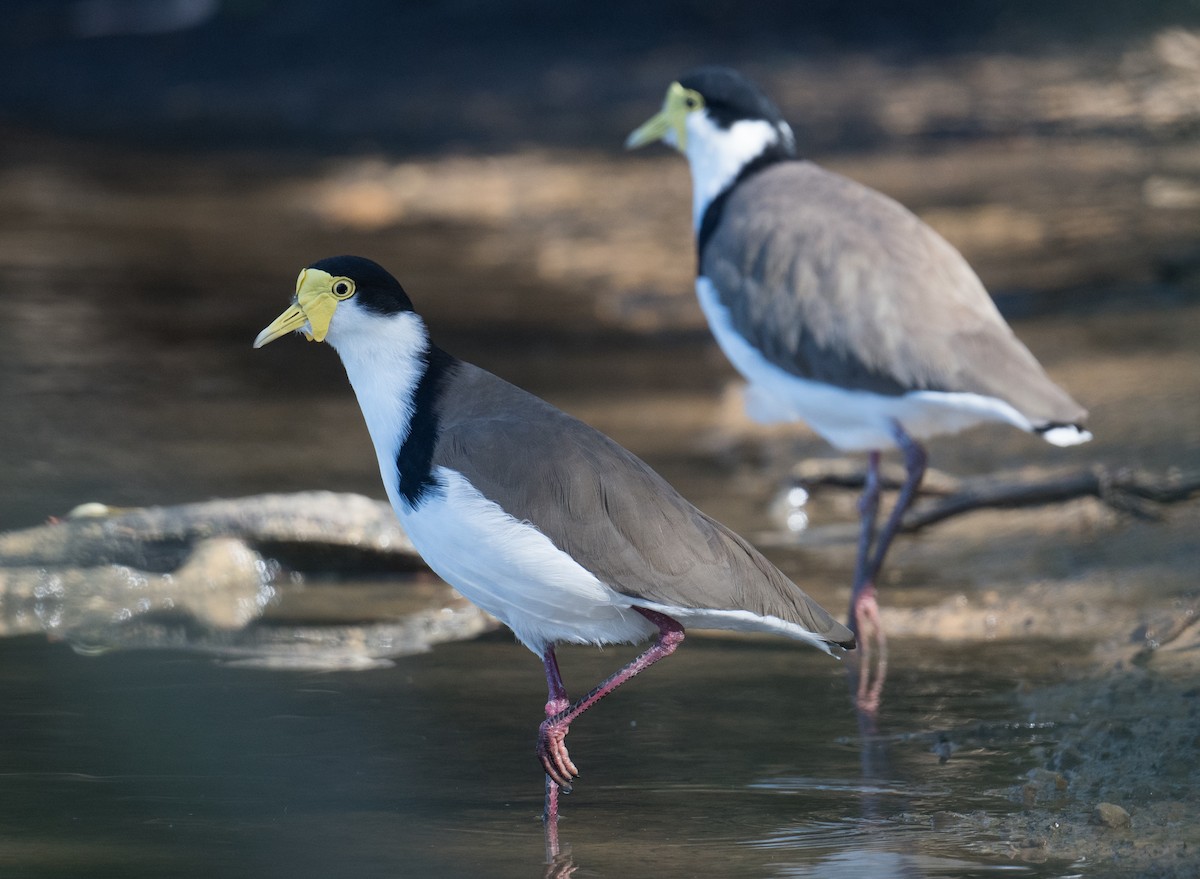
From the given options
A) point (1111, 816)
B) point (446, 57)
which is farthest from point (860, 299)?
point (446, 57)

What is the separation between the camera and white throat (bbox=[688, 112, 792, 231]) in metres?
7.58

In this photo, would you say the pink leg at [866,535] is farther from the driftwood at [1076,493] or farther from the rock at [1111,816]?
the rock at [1111,816]

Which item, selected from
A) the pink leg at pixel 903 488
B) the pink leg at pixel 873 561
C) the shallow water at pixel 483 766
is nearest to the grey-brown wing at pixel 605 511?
the shallow water at pixel 483 766

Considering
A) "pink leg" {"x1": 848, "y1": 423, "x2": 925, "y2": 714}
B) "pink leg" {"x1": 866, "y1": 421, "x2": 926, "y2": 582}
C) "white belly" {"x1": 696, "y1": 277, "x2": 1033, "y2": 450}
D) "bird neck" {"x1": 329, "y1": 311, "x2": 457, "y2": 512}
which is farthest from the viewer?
"pink leg" {"x1": 866, "y1": 421, "x2": 926, "y2": 582}

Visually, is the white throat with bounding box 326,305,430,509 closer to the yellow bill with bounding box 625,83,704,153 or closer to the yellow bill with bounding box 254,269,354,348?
the yellow bill with bounding box 254,269,354,348

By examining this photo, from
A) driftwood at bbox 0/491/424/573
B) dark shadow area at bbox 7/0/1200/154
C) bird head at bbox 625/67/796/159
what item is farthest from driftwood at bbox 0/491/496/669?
dark shadow area at bbox 7/0/1200/154

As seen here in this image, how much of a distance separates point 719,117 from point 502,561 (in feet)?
12.0

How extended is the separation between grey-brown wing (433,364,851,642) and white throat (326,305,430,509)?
0.12 meters

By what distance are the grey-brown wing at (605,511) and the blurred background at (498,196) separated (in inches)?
136

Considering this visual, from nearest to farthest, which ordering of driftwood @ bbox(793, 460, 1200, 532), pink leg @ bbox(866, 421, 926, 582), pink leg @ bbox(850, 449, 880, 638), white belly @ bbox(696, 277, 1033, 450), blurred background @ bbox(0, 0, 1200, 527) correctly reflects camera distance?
white belly @ bbox(696, 277, 1033, 450) < pink leg @ bbox(850, 449, 880, 638) < pink leg @ bbox(866, 421, 926, 582) < driftwood @ bbox(793, 460, 1200, 532) < blurred background @ bbox(0, 0, 1200, 527)

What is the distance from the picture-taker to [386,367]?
479 centimetres

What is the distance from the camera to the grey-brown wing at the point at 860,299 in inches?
244

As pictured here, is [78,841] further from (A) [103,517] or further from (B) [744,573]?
(A) [103,517]

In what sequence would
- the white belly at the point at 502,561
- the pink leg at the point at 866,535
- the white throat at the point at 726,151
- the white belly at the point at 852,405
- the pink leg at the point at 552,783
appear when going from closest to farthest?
the pink leg at the point at 552,783 < the white belly at the point at 502,561 < the white belly at the point at 852,405 < the pink leg at the point at 866,535 < the white throat at the point at 726,151
